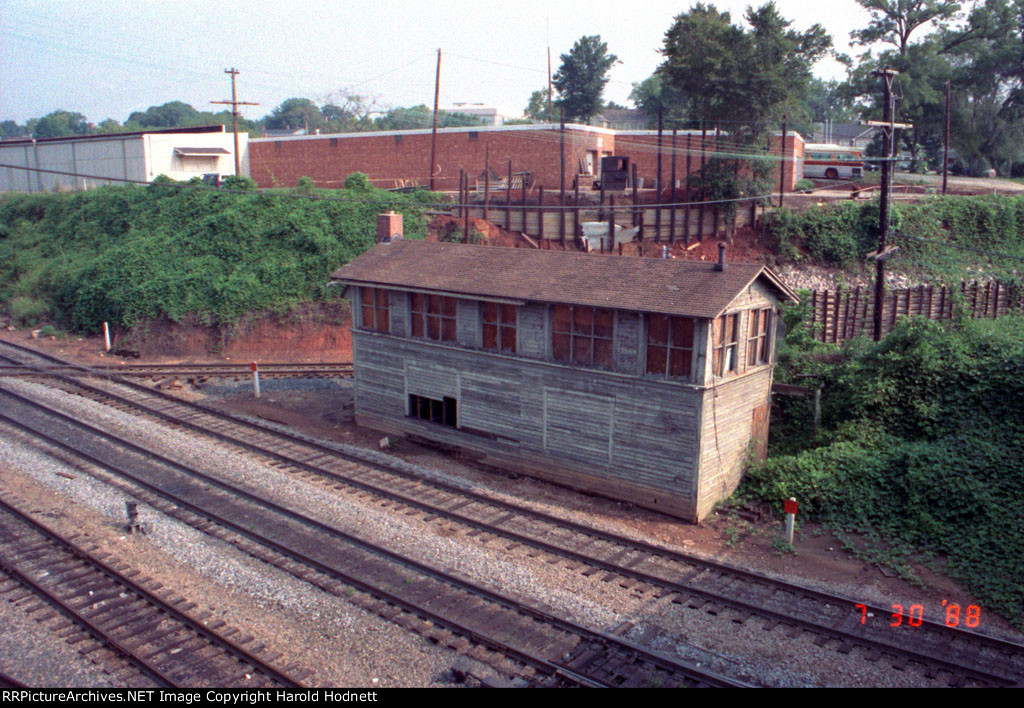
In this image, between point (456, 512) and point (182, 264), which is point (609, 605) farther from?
point (182, 264)

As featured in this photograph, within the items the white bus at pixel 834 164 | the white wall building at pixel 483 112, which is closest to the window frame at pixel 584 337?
the white bus at pixel 834 164

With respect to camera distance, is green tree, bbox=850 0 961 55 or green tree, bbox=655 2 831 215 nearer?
green tree, bbox=655 2 831 215

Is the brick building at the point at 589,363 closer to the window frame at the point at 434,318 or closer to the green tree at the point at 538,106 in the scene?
the window frame at the point at 434,318

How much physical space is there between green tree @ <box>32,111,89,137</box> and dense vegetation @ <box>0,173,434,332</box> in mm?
127654

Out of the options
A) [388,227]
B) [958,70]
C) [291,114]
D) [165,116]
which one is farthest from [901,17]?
[165,116]

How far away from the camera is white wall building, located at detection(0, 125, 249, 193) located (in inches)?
2061

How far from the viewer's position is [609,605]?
12.1m

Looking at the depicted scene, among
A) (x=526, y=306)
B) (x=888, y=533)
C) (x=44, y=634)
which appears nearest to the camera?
(x=44, y=634)

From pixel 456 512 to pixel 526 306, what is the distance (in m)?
5.14

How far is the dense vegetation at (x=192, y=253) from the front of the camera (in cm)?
3303

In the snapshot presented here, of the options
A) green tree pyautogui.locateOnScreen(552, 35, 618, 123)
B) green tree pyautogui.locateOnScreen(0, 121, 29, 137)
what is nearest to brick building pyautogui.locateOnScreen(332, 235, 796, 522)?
green tree pyautogui.locateOnScreen(552, 35, 618, 123)

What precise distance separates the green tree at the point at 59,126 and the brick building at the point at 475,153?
12094 cm

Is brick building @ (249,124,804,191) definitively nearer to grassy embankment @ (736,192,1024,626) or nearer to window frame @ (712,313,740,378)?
grassy embankment @ (736,192,1024,626)
